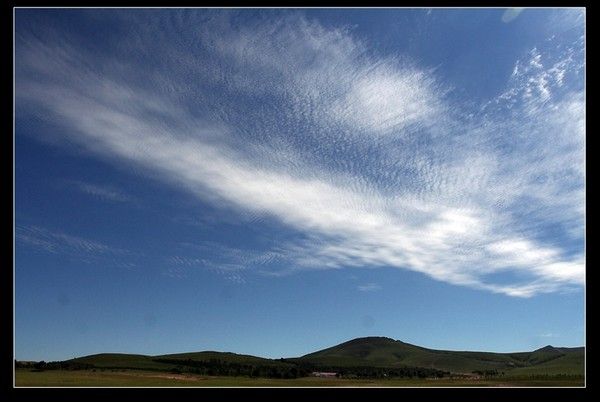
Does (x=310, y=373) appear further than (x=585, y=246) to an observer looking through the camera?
Yes
